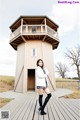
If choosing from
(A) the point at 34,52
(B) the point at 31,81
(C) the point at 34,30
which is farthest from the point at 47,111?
(C) the point at 34,30

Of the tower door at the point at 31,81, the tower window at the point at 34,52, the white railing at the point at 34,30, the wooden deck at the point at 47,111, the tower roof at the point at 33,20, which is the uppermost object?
the tower roof at the point at 33,20

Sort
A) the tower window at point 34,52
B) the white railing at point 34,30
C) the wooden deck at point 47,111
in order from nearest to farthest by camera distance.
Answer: the wooden deck at point 47,111
the white railing at point 34,30
the tower window at point 34,52

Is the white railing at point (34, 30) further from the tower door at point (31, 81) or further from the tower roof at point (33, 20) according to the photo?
the tower door at point (31, 81)

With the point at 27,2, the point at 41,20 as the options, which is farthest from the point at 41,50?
the point at 27,2

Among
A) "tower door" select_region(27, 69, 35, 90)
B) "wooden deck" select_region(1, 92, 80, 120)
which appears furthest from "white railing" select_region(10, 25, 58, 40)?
"wooden deck" select_region(1, 92, 80, 120)

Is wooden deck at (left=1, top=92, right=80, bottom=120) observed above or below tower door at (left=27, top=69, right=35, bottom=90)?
below

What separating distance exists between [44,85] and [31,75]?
1084 centimetres

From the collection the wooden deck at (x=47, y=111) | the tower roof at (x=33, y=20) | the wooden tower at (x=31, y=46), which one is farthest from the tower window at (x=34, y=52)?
the wooden deck at (x=47, y=111)

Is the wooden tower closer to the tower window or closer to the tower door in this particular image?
the tower window

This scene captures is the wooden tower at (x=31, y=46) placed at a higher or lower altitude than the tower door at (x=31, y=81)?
higher

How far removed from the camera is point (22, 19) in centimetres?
1309

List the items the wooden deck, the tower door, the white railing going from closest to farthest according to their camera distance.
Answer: the wooden deck, the white railing, the tower door

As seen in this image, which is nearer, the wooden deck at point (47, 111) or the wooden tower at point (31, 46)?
the wooden deck at point (47, 111)

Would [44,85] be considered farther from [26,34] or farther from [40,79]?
[26,34]
